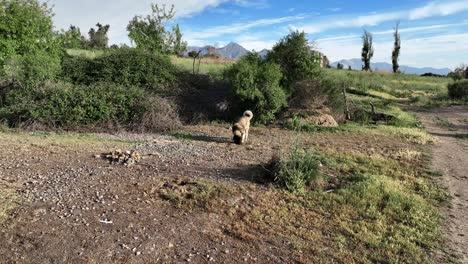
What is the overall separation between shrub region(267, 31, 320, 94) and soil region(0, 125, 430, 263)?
5116mm

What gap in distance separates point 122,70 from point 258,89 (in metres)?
4.33

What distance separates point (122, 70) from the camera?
38.7ft

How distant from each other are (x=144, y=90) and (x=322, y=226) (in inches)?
321

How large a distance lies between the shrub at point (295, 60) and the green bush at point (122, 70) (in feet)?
12.5

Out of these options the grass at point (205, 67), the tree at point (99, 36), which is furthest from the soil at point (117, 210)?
the tree at point (99, 36)

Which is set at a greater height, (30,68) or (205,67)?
(205,67)

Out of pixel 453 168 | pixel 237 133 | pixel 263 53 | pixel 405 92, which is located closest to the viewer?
pixel 453 168

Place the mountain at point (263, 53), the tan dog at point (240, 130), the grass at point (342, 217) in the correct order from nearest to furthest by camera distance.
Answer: the grass at point (342, 217)
the tan dog at point (240, 130)
the mountain at point (263, 53)

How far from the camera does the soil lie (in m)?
4.00

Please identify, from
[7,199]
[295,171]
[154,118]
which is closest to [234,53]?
[154,118]

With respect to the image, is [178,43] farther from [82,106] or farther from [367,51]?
[367,51]

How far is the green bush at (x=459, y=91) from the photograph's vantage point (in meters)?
22.2

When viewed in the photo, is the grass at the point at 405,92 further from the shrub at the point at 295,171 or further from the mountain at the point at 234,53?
the shrub at the point at 295,171

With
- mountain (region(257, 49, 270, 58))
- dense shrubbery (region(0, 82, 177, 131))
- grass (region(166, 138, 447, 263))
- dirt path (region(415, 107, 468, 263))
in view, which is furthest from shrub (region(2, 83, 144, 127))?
dirt path (region(415, 107, 468, 263))
